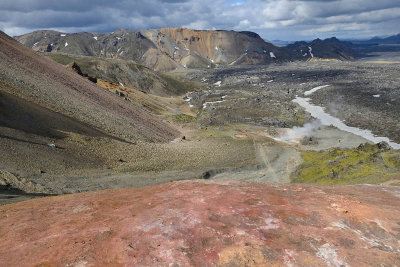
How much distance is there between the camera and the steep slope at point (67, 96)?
47281 millimetres

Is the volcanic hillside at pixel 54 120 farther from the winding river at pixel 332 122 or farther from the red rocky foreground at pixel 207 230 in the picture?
the winding river at pixel 332 122

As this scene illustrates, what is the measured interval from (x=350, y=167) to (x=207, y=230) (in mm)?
36978

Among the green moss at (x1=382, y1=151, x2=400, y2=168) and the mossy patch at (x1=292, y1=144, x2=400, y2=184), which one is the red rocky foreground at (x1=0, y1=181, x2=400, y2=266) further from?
the green moss at (x1=382, y1=151, x2=400, y2=168)

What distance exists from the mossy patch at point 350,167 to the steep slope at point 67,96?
91.2 ft

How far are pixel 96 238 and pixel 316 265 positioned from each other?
952cm

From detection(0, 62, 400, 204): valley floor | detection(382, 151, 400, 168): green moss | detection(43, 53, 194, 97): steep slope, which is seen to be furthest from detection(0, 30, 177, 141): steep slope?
detection(43, 53, 194, 97): steep slope

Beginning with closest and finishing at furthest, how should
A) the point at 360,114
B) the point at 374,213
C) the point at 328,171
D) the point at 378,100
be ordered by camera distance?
the point at 374,213
the point at 328,171
the point at 360,114
the point at 378,100

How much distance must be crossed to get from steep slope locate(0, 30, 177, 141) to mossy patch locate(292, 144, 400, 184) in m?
27.8

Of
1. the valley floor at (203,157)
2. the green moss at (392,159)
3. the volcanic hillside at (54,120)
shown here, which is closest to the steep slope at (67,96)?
the volcanic hillside at (54,120)

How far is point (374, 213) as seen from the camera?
53.6ft

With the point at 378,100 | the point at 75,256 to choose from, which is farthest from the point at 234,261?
the point at 378,100

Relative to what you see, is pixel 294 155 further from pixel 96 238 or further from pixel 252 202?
pixel 96 238

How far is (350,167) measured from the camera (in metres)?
44.7

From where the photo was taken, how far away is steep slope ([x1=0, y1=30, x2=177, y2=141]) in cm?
4728
